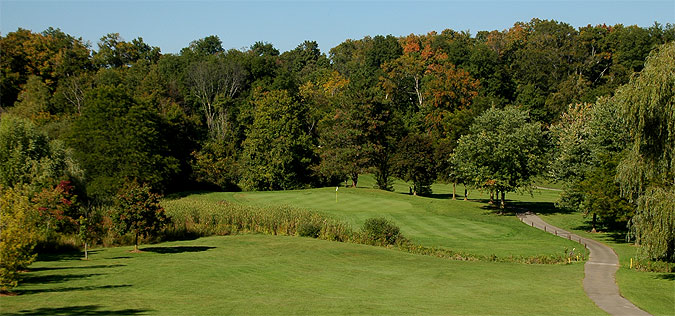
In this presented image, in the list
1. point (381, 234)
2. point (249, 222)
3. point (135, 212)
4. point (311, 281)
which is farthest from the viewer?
point (249, 222)

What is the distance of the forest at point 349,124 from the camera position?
28.3 metres

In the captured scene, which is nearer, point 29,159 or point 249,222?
point 29,159

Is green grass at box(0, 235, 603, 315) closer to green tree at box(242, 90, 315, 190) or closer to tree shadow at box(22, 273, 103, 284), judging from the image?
tree shadow at box(22, 273, 103, 284)

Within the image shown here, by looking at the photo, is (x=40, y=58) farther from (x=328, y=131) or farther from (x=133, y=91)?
(x=328, y=131)

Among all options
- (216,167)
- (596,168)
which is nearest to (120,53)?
(216,167)

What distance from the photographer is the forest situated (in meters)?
28.3

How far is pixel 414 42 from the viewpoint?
138 meters

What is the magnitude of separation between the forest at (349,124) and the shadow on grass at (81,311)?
151 inches

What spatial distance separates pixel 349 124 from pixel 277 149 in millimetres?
10981

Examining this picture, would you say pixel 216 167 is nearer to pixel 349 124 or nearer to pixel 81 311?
pixel 349 124

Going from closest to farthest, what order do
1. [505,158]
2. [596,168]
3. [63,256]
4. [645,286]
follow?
[645,286]
[63,256]
[596,168]
[505,158]

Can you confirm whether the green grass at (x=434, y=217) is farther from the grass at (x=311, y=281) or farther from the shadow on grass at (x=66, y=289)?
the shadow on grass at (x=66, y=289)

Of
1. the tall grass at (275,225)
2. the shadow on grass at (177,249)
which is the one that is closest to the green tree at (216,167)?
the tall grass at (275,225)

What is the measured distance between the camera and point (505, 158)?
184 ft
